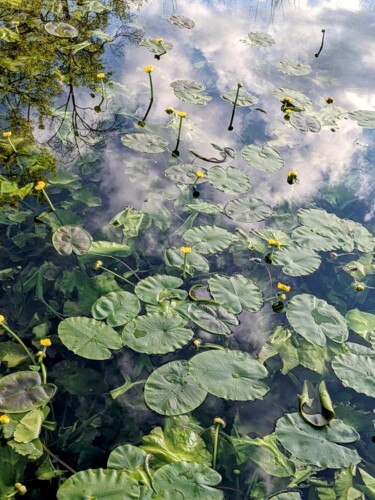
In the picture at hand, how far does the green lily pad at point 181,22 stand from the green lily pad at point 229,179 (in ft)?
6.45

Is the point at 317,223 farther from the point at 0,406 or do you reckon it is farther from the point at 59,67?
the point at 59,67

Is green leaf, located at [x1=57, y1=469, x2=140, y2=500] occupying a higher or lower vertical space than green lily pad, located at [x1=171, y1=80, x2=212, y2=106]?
lower

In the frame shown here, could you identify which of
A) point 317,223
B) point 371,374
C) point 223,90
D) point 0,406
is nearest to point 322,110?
point 223,90

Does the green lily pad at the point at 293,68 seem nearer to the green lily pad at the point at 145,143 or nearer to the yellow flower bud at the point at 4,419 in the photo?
the green lily pad at the point at 145,143

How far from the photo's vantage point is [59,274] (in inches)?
77.2

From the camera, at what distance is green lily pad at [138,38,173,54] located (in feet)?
11.0

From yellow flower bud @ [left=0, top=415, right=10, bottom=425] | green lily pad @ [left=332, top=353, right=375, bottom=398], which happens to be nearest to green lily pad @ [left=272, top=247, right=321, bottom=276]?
green lily pad @ [left=332, top=353, right=375, bottom=398]

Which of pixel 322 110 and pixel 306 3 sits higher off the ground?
pixel 306 3

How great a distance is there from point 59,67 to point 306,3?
9.59 feet

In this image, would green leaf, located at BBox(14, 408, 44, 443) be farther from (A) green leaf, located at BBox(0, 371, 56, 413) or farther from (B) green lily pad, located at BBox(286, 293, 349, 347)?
(B) green lily pad, located at BBox(286, 293, 349, 347)

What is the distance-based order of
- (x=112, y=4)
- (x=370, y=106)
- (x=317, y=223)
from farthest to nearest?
(x=112, y=4), (x=370, y=106), (x=317, y=223)

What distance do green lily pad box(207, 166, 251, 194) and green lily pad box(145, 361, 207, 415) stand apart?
1.08 m

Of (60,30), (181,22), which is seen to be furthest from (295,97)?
(60,30)

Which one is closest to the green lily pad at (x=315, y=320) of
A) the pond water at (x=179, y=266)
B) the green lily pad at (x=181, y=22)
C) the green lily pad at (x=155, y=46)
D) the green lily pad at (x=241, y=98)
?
the pond water at (x=179, y=266)
